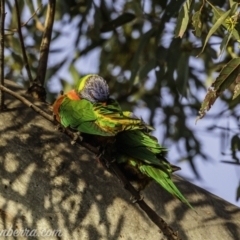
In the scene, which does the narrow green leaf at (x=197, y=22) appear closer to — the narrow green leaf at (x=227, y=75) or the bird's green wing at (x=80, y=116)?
the narrow green leaf at (x=227, y=75)

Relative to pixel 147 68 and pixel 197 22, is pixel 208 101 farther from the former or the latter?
pixel 147 68

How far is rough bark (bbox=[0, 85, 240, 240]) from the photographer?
7.14 feet

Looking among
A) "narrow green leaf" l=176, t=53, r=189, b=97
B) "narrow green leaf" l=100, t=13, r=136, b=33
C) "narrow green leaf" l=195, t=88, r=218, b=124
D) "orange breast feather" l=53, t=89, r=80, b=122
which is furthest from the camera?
"narrow green leaf" l=100, t=13, r=136, b=33

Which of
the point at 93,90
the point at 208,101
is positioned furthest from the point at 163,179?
the point at 93,90

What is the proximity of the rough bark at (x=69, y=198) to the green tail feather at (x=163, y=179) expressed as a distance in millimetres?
174

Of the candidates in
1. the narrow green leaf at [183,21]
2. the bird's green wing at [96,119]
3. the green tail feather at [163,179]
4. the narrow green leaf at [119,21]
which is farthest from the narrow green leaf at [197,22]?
the narrow green leaf at [119,21]

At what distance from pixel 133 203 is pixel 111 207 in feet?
0.23

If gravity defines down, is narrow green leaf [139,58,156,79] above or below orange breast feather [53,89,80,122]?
below

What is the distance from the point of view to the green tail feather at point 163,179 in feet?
6.89

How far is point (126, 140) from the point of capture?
216 centimetres

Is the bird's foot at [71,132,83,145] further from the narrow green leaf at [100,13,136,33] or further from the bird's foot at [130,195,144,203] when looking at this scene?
the narrow green leaf at [100,13,136,33]

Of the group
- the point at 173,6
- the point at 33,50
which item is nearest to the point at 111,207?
the point at 173,6

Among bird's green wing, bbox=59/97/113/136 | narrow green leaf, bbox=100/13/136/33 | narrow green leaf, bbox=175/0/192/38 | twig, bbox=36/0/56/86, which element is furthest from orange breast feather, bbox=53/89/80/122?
narrow green leaf, bbox=100/13/136/33

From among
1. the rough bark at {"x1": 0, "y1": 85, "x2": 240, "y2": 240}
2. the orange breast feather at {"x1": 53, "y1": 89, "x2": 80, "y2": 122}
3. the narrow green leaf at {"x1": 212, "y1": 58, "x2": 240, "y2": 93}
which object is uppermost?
the narrow green leaf at {"x1": 212, "y1": 58, "x2": 240, "y2": 93}
